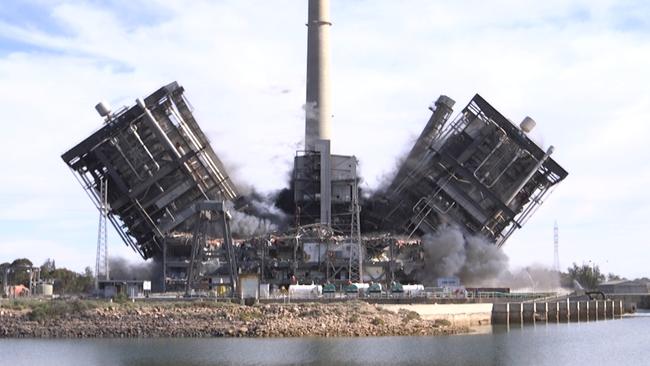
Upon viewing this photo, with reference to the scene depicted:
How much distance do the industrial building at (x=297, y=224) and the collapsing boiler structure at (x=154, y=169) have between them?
0.40ft

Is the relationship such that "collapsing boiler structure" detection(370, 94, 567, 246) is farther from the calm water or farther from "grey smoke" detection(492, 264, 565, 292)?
the calm water

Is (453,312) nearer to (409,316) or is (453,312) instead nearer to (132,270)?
(409,316)

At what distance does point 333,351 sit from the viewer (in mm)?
74562

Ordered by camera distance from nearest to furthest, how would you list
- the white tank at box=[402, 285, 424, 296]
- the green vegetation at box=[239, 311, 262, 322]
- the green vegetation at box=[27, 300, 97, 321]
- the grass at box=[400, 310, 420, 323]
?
1. the green vegetation at box=[239, 311, 262, 322]
2. the green vegetation at box=[27, 300, 97, 321]
3. the grass at box=[400, 310, 420, 323]
4. the white tank at box=[402, 285, 424, 296]

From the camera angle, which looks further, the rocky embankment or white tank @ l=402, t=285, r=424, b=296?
white tank @ l=402, t=285, r=424, b=296

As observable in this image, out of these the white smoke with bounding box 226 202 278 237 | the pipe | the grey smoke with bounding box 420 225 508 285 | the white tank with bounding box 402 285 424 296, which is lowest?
the white tank with bounding box 402 285 424 296

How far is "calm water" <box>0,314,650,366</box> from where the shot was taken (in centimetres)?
7012

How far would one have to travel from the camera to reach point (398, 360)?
70.4m

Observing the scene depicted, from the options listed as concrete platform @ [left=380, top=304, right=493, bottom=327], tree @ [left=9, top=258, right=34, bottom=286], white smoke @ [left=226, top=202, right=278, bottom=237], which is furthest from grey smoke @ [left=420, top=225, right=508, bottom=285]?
tree @ [left=9, top=258, right=34, bottom=286]

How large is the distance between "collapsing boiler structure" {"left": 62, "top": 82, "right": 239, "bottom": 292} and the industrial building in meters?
0.12

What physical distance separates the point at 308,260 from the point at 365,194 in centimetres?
1658

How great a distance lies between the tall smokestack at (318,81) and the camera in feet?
461

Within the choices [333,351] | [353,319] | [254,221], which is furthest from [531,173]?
[333,351]

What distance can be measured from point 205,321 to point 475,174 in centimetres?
4597
